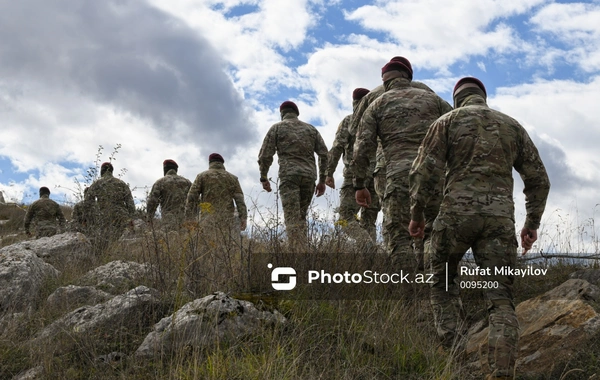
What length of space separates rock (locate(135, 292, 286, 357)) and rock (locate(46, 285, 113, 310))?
4.58ft

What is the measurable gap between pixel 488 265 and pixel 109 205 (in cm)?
693

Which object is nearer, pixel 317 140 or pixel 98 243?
pixel 98 243

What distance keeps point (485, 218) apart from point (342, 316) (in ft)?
4.77

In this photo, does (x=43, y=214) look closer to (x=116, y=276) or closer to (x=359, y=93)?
(x=116, y=276)

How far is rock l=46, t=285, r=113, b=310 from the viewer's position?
17.9 ft

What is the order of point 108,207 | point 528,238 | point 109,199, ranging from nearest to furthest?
point 528,238
point 108,207
point 109,199

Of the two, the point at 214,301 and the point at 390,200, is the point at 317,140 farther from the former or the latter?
the point at 214,301

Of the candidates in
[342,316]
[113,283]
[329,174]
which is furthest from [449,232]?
[329,174]

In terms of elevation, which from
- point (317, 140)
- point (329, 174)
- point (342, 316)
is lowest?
point (342, 316)

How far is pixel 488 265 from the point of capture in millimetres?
4172

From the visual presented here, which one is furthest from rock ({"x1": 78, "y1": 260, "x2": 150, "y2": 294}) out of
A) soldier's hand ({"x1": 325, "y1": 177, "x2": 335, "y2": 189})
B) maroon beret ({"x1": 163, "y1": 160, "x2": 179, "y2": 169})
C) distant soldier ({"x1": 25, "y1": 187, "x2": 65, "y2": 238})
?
distant soldier ({"x1": 25, "y1": 187, "x2": 65, "y2": 238})

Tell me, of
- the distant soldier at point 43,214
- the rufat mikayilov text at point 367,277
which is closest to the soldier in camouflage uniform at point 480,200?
the rufat mikayilov text at point 367,277

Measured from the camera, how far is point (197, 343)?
412 cm

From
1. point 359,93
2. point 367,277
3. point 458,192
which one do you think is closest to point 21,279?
point 367,277
